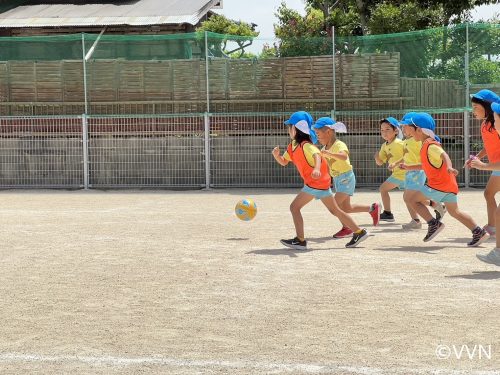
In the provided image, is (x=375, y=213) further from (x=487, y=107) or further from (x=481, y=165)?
(x=481, y=165)

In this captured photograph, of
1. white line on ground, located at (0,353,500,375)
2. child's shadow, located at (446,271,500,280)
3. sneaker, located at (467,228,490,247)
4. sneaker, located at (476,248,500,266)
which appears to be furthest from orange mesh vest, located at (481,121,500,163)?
white line on ground, located at (0,353,500,375)

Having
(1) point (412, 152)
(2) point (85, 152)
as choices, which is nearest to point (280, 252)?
(1) point (412, 152)

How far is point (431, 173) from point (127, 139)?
36.0 feet

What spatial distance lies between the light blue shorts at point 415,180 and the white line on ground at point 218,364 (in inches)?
244

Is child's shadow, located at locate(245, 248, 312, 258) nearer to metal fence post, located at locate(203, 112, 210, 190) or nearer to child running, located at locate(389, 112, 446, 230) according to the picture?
child running, located at locate(389, 112, 446, 230)

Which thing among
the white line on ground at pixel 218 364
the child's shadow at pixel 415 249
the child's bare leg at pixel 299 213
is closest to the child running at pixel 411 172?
the child's shadow at pixel 415 249

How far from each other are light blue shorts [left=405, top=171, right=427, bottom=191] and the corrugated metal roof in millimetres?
17496

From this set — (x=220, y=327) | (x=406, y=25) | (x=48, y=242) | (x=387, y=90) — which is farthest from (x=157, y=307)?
(x=406, y=25)

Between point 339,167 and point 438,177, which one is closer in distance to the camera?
point 438,177

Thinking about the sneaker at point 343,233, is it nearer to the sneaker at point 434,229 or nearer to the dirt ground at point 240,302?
the dirt ground at point 240,302

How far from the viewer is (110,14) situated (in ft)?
94.9

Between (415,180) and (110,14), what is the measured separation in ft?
63.6

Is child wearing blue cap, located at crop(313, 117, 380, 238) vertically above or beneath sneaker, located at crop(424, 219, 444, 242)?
above

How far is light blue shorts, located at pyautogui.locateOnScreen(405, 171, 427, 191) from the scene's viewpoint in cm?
1110
